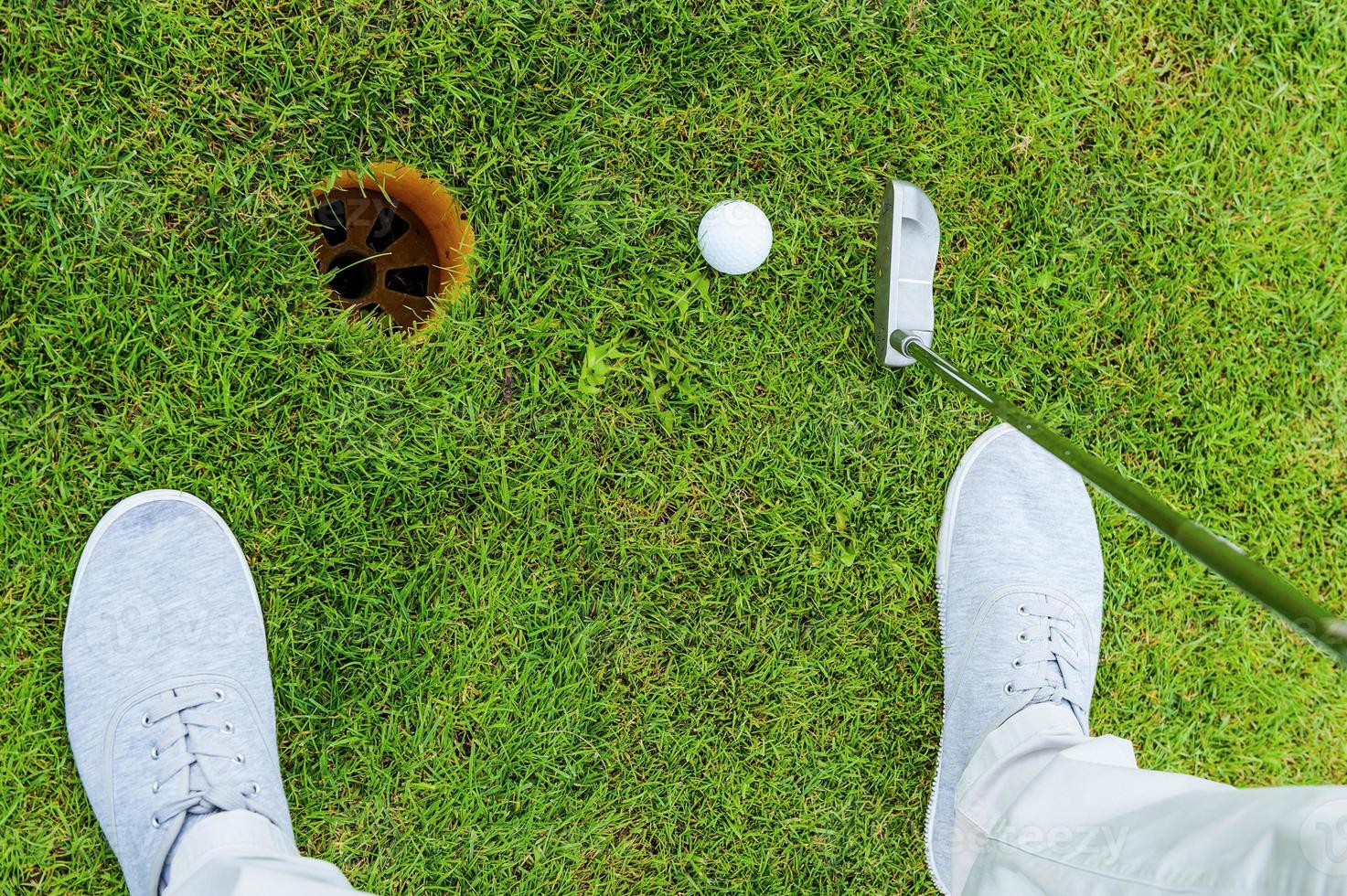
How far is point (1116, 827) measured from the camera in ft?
4.43

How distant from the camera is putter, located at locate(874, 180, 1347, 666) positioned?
881 millimetres

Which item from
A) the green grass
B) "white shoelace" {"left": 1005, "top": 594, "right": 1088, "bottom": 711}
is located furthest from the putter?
"white shoelace" {"left": 1005, "top": 594, "right": 1088, "bottom": 711}

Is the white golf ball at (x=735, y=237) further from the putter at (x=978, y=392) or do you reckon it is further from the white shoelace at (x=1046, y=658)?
the white shoelace at (x=1046, y=658)

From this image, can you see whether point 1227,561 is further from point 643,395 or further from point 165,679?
point 165,679

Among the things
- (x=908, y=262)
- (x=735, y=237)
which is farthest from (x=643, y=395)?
(x=908, y=262)

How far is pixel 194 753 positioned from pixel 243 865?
0.37m

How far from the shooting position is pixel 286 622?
6.31 feet

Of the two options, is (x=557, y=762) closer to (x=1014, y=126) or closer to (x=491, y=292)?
(x=491, y=292)

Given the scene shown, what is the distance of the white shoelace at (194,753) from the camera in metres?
1.79

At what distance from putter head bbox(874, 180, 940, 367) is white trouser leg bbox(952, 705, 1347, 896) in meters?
0.88

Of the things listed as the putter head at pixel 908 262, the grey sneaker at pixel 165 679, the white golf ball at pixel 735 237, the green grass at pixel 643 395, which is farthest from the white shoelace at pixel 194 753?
the putter head at pixel 908 262

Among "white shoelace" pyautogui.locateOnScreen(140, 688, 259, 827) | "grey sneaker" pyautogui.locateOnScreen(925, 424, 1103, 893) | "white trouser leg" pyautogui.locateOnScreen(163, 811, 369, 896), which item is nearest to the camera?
"white trouser leg" pyautogui.locateOnScreen(163, 811, 369, 896)

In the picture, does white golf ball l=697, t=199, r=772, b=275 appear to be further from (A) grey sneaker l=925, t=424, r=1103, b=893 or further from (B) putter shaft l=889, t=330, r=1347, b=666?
(B) putter shaft l=889, t=330, r=1347, b=666

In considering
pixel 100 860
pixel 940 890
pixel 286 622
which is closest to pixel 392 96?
pixel 286 622
